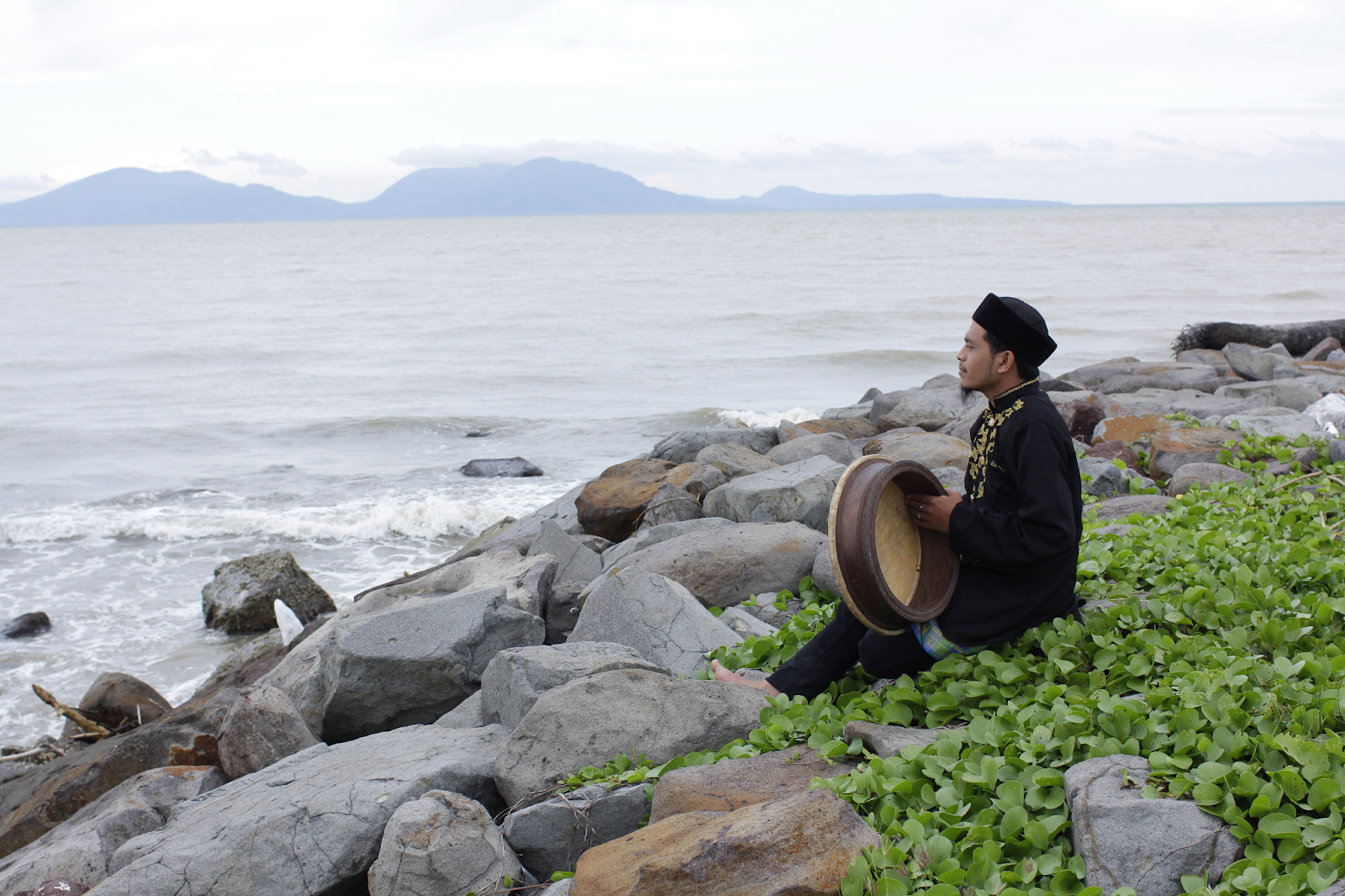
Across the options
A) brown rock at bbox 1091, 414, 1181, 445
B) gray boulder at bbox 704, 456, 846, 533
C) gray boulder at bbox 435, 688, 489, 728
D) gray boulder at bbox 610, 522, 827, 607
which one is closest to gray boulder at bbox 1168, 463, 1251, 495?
brown rock at bbox 1091, 414, 1181, 445

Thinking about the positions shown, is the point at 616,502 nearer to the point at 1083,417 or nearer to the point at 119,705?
the point at 119,705

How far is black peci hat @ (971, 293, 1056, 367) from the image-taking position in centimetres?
388

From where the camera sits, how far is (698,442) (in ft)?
37.3

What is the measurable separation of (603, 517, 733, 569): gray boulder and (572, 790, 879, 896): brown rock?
13.7 ft

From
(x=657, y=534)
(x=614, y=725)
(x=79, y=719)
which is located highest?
(x=614, y=725)

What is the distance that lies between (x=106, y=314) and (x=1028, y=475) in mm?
41911

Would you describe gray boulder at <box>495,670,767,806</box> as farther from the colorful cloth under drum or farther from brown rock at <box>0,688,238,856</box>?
brown rock at <box>0,688,238,856</box>

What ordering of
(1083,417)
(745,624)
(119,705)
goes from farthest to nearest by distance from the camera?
1. (1083,417)
2. (119,705)
3. (745,624)

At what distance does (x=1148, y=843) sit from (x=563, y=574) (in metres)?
4.91

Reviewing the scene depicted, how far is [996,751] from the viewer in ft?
11.4

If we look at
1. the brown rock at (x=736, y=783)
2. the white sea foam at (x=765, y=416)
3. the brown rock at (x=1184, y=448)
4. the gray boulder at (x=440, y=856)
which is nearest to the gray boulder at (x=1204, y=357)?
the white sea foam at (x=765, y=416)

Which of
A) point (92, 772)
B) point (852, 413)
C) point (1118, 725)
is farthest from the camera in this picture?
point (852, 413)

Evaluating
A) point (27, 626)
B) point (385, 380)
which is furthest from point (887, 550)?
point (385, 380)

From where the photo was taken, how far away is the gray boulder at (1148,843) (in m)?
2.80
